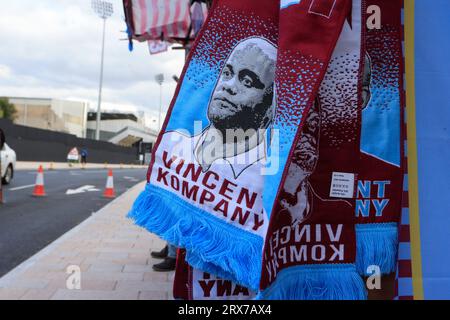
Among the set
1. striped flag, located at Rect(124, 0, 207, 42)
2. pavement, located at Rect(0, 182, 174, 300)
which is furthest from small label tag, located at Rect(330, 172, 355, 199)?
pavement, located at Rect(0, 182, 174, 300)

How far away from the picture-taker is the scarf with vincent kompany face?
1.41 metres

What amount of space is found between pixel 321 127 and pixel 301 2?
0.42 m

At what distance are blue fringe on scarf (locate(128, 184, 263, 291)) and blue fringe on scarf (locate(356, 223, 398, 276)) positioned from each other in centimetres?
39

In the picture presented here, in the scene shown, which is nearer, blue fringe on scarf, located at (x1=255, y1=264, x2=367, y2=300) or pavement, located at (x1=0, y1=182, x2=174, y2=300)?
blue fringe on scarf, located at (x1=255, y1=264, x2=367, y2=300)

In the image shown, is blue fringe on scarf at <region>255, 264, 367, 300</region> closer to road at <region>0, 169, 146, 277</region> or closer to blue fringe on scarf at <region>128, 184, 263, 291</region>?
blue fringe on scarf at <region>128, 184, 263, 291</region>

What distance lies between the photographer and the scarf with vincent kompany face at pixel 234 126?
55.7 inches

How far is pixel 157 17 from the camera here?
3004 millimetres

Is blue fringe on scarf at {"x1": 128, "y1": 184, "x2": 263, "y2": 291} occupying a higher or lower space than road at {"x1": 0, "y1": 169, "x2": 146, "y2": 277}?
higher

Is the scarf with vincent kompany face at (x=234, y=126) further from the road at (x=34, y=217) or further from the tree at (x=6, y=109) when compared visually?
the tree at (x=6, y=109)

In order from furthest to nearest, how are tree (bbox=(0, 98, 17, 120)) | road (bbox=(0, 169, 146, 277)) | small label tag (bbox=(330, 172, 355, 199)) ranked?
tree (bbox=(0, 98, 17, 120))
road (bbox=(0, 169, 146, 277))
small label tag (bbox=(330, 172, 355, 199))

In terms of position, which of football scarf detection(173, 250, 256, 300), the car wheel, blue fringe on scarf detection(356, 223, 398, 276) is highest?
blue fringe on scarf detection(356, 223, 398, 276)

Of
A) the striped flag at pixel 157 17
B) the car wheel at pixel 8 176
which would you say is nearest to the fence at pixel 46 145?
the car wheel at pixel 8 176
